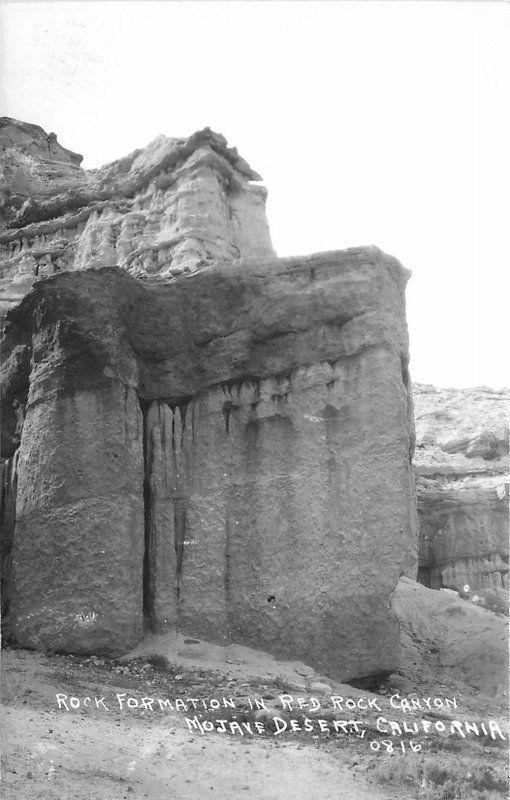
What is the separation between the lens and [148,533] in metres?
16.7

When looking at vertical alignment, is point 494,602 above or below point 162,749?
above

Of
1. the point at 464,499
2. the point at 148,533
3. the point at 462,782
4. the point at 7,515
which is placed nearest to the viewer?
the point at 462,782

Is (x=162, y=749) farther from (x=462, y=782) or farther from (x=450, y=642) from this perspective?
(x=450, y=642)

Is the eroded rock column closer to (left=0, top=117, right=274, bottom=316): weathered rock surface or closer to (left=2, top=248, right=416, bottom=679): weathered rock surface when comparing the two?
(left=2, top=248, right=416, bottom=679): weathered rock surface

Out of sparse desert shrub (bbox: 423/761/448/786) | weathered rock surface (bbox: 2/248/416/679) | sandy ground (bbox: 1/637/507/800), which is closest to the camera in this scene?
sandy ground (bbox: 1/637/507/800)

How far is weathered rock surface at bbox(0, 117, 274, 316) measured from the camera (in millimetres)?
25000

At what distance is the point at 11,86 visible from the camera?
14.8 m

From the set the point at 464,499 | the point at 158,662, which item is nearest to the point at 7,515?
the point at 158,662

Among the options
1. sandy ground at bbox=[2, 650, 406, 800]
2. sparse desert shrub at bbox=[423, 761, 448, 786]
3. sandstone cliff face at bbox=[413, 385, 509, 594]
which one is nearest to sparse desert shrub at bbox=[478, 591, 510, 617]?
sandstone cliff face at bbox=[413, 385, 509, 594]

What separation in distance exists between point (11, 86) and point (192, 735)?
936 cm

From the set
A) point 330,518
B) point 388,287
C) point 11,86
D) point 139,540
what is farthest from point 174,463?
point 11,86

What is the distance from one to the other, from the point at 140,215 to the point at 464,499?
11601 mm

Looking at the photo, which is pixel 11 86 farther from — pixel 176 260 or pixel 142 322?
pixel 176 260

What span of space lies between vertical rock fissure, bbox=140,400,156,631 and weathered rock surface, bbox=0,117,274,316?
6303 millimetres
